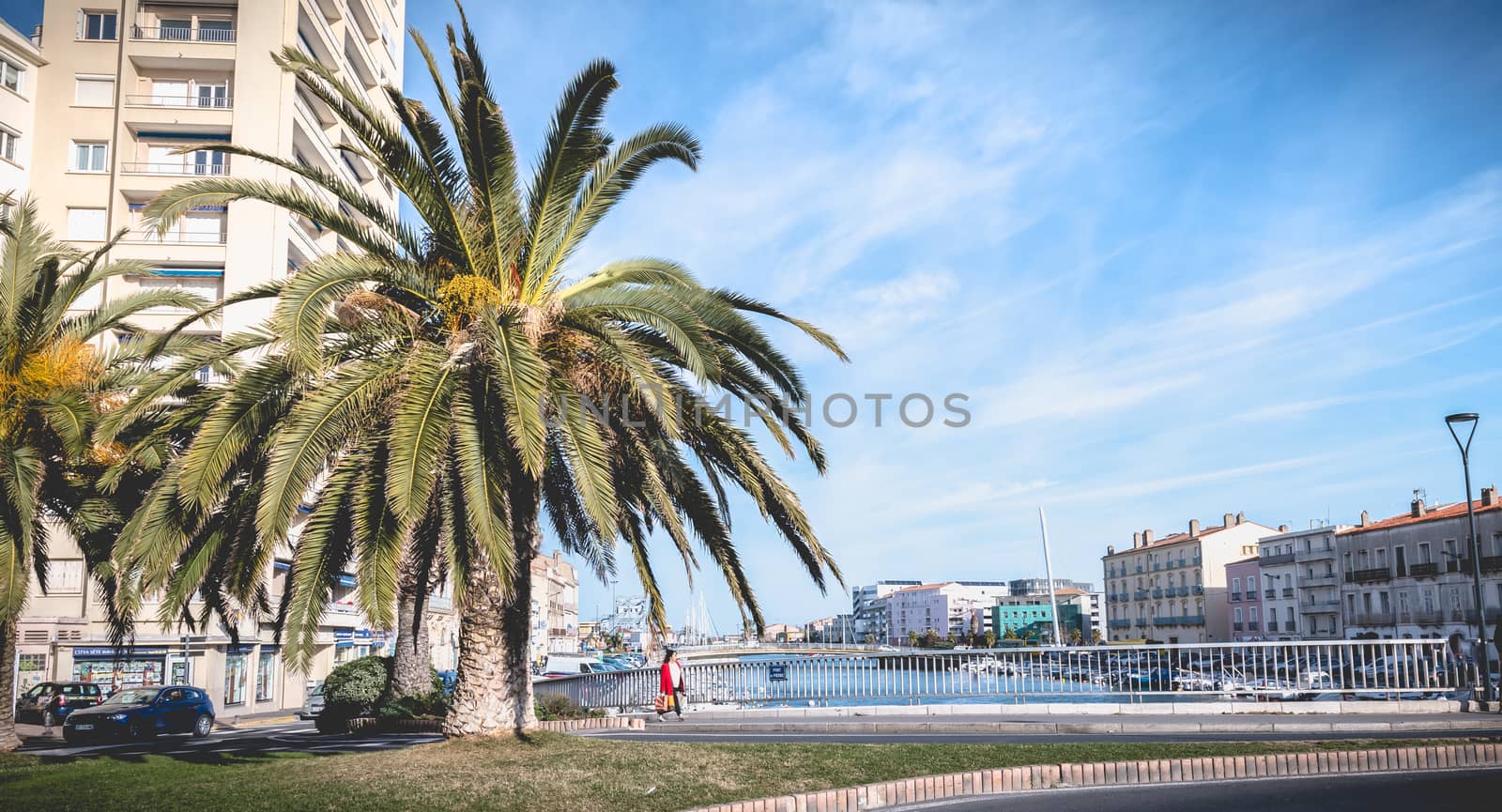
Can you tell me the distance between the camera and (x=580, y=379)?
12156 millimetres

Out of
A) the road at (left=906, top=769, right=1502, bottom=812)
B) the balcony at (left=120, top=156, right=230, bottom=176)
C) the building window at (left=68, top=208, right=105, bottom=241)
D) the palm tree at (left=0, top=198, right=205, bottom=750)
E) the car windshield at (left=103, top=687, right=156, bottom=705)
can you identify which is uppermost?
the balcony at (left=120, top=156, right=230, bottom=176)

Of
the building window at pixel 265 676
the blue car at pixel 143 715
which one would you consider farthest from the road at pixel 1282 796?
the building window at pixel 265 676

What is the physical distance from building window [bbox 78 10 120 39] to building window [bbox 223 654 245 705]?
86.4 ft

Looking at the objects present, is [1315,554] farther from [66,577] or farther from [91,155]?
[91,155]

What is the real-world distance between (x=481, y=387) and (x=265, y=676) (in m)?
39.1

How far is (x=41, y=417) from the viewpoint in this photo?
15578 millimetres

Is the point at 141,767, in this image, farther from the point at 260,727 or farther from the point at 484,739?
the point at 260,727

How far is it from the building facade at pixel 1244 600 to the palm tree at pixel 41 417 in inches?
3418

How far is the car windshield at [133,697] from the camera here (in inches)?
1049

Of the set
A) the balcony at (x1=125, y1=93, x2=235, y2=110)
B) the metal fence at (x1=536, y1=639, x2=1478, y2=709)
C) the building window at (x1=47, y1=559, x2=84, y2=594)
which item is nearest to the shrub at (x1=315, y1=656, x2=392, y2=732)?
the metal fence at (x1=536, y1=639, x2=1478, y2=709)

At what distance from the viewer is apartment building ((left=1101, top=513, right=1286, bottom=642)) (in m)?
91.6

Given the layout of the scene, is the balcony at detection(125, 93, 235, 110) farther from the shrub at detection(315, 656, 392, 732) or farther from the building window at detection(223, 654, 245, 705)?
the shrub at detection(315, 656, 392, 732)

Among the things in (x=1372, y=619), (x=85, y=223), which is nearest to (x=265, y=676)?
(x=85, y=223)

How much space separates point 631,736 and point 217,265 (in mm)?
32840
